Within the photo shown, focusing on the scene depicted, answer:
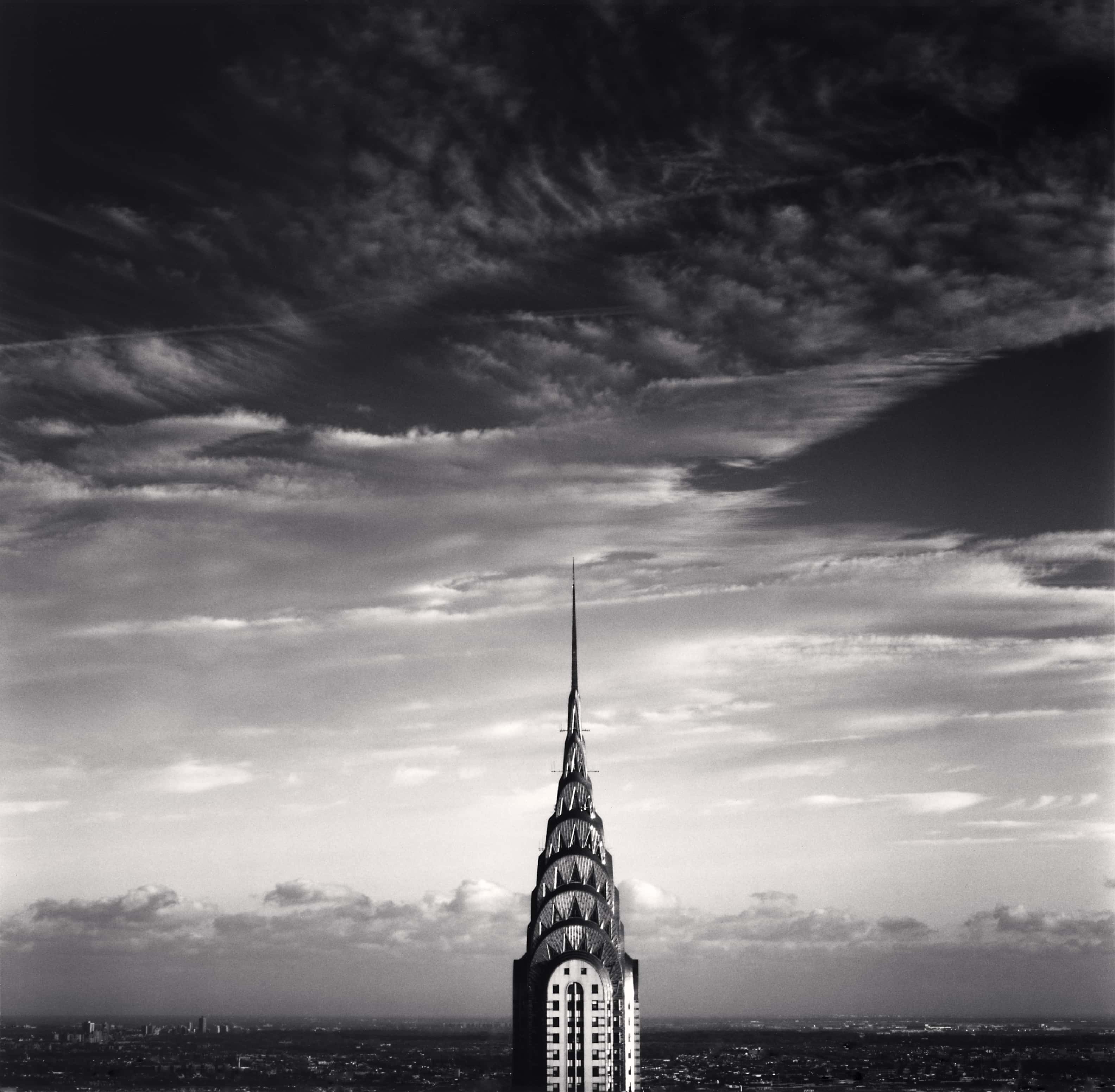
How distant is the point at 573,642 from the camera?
547 ft

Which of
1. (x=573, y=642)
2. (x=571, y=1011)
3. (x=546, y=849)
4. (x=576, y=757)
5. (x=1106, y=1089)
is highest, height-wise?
(x=573, y=642)

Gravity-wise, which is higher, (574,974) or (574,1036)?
(574,974)

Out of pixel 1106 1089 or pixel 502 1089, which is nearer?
pixel 502 1089

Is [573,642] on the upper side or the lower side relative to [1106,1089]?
upper

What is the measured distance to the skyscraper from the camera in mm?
144250

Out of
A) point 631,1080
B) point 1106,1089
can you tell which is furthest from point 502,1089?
point 1106,1089

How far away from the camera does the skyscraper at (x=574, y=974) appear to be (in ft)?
473

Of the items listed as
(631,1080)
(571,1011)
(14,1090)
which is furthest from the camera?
(14,1090)

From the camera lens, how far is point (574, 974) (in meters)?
144

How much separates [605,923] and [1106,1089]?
313ft

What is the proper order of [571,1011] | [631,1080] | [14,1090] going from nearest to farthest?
1. [571,1011]
2. [631,1080]
3. [14,1090]

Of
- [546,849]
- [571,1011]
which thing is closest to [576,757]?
[546,849]

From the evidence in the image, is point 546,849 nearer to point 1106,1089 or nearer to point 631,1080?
point 631,1080

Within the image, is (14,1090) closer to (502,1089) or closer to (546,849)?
(502,1089)
